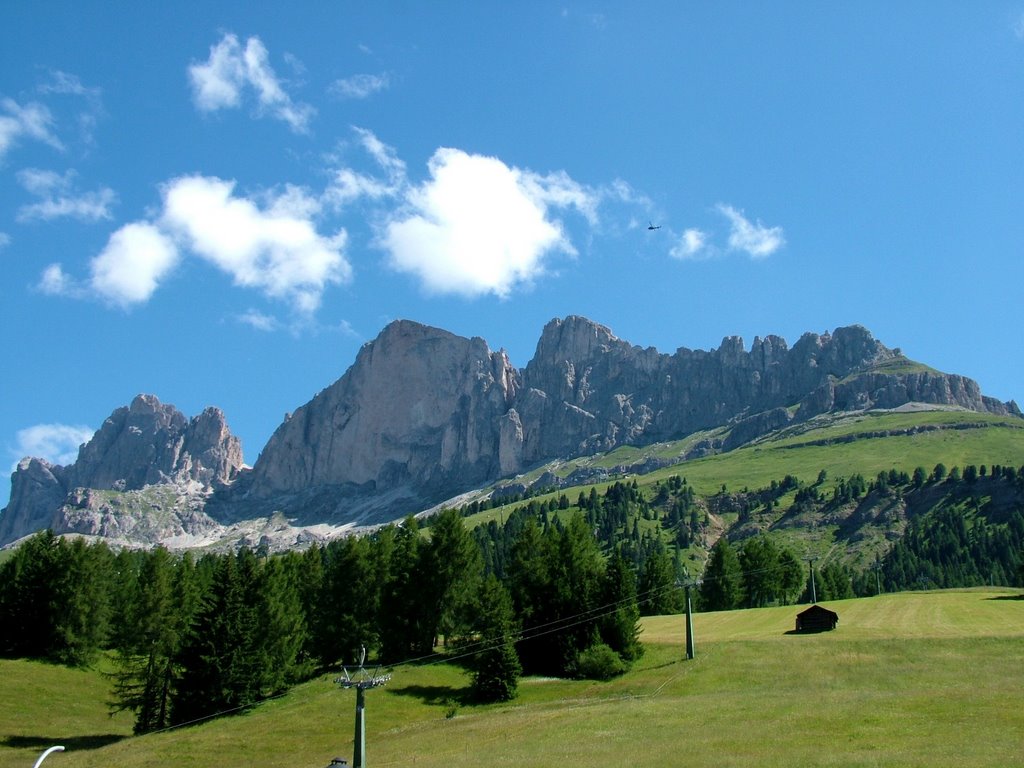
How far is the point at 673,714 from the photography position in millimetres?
49375

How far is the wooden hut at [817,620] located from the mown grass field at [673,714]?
164 centimetres

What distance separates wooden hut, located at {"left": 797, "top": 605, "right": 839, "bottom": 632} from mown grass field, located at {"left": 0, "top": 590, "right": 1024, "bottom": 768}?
1.64m

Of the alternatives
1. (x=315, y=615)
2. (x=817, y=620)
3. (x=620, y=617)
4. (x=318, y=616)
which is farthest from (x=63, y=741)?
(x=817, y=620)

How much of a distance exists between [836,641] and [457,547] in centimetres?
3207

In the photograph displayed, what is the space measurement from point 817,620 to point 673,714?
36158 millimetres

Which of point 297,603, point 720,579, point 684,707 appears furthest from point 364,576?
point 720,579

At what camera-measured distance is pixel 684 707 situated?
168 feet

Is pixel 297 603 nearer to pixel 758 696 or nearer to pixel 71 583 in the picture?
pixel 71 583

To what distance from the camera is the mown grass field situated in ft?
125

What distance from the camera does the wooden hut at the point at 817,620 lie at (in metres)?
79.5

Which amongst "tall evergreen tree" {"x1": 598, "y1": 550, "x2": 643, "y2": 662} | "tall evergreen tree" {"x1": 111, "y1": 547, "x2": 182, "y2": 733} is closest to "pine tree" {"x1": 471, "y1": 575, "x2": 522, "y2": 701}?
"tall evergreen tree" {"x1": 598, "y1": 550, "x2": 643, "y2": 662}

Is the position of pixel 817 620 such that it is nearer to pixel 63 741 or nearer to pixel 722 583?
pixel 722 583

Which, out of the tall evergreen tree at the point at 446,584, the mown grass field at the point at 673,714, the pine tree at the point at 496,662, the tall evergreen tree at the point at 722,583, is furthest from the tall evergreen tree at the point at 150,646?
the tall evergreen tree at the point at 722,583

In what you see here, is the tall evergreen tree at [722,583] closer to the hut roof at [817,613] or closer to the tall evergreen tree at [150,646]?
the hut roof at [817,613]
